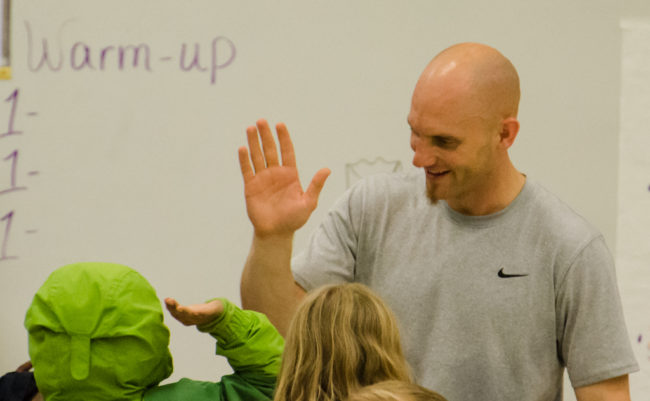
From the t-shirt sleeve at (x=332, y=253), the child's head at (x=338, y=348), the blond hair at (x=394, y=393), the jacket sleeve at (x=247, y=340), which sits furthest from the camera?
the t-shirt sleeve at (x=332, y=253)

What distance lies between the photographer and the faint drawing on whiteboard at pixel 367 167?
5.33ft

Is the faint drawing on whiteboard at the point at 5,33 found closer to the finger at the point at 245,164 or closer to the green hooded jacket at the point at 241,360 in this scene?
the finger at the point at 245,164

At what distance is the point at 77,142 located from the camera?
159 centimetres

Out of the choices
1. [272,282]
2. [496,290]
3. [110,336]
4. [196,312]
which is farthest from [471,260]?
[110,336]

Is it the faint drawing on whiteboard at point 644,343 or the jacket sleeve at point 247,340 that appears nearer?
the jacket sleeve at point 247,340

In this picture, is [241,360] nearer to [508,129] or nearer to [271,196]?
[271,196]

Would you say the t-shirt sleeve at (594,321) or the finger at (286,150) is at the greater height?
the finger at (286,150)

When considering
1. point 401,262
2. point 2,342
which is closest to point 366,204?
point 401,262

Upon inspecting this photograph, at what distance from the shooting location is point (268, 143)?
1172 millimetres

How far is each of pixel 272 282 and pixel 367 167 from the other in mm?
495

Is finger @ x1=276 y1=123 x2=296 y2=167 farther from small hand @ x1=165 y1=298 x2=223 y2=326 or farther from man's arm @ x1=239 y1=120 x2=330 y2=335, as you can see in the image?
small hand @ x1=165 y1=298 x2=223 y2=326

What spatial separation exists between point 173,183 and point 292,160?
487 millimetres

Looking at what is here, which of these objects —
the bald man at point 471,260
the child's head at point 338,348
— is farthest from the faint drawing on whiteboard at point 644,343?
the child's head at point 338,348

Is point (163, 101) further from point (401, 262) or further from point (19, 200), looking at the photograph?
point (401, 262)
